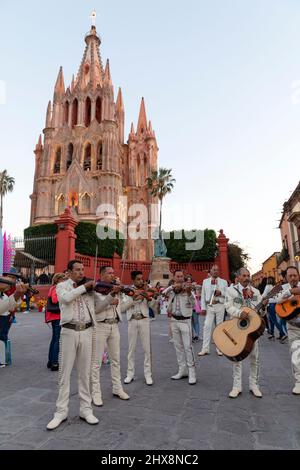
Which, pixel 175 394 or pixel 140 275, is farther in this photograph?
pixel 140 275

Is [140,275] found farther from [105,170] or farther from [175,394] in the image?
[105,170]

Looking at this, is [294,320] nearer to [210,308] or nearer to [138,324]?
[138,324]

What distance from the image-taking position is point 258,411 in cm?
362

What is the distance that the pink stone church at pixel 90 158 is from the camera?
40.6 meters

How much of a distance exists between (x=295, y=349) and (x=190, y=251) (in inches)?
1090

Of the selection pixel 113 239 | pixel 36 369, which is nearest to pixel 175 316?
pixel 36 369

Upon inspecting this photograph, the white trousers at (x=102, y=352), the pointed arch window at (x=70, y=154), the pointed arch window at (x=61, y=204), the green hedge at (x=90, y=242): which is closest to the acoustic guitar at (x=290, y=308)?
the white trousers at (x=102, y=352)

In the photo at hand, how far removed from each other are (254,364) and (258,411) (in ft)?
2.72

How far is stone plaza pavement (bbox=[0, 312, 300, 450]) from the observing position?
9.21 feet

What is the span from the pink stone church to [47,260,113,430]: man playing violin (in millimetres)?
35376

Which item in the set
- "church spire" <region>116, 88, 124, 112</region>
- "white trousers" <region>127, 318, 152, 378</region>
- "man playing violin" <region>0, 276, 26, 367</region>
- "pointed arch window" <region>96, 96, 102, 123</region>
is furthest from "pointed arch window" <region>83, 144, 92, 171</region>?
"white trousers" <region>127, 318, 152, 378</region>

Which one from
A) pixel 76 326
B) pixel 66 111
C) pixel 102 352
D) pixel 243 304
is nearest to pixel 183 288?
pixel 243 304

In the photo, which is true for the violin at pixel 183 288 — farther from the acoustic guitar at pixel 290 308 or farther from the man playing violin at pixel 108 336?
the acoustic guitar at pixel 290 308

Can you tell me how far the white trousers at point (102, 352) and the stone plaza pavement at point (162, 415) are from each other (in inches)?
9.6
